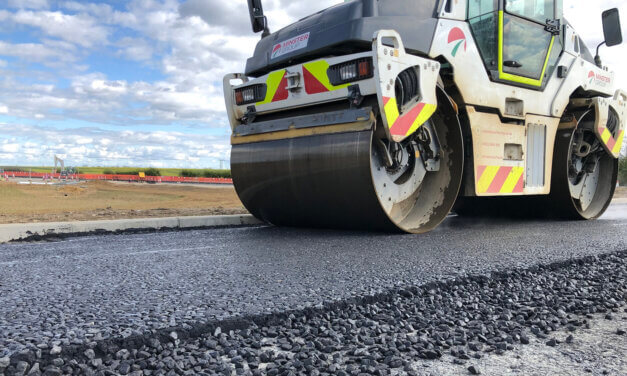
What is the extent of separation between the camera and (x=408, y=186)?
4.75 metres

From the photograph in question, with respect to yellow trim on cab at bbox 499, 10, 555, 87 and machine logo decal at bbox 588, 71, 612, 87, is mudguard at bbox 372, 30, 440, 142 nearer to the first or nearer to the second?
yellow trim on cab at bbox 499, 10, 555, 87

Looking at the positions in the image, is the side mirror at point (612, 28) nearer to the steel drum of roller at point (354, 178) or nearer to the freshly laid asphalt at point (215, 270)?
the freshly laid asphalt at point (215, 270)

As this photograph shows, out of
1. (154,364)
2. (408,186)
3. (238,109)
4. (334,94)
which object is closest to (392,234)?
(408,186)

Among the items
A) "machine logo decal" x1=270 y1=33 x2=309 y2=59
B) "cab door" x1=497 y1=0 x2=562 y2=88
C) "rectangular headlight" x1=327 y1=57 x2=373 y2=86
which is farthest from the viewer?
"cab door" x1=497 y1=0 x2=562 y2=88

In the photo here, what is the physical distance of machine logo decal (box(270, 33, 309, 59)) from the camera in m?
4.58

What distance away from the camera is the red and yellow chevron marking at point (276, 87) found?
4676mm

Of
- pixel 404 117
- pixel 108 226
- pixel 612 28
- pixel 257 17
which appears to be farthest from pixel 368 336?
pixel 612 28

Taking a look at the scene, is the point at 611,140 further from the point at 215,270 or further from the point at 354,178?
the point at 215,270

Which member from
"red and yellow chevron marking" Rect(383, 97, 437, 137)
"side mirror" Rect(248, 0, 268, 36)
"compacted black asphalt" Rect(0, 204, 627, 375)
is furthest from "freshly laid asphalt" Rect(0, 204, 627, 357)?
"side mirror" Rect(248, 0, 268, 36)

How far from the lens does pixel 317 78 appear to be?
4.39 meters

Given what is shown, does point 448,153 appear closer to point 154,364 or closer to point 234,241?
point 234,241

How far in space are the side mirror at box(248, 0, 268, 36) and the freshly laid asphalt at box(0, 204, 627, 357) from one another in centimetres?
221

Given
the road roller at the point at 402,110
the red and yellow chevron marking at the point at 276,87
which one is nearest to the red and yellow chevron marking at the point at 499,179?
the road roller at the point at 402,110

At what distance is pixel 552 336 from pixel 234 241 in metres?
2.67
